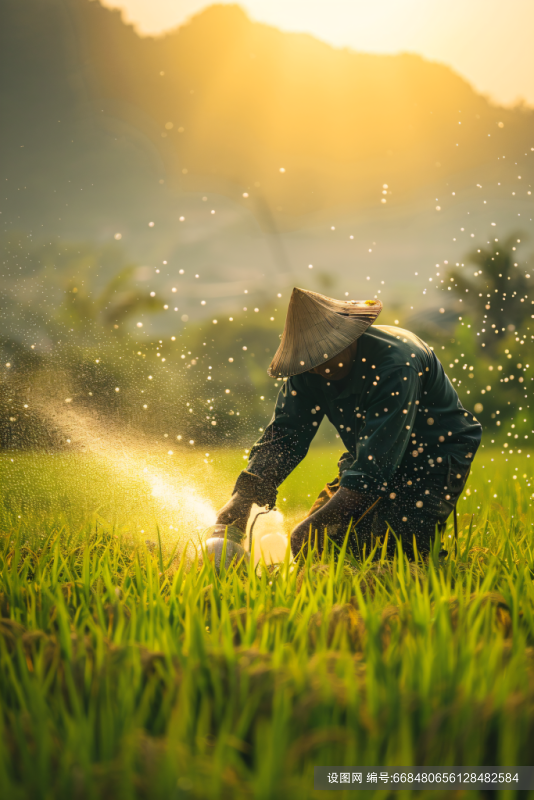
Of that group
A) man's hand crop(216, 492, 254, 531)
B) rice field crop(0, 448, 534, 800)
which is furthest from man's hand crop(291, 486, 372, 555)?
rice field crop(0, 448, 534, 800)

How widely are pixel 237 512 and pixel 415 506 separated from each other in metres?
1.01

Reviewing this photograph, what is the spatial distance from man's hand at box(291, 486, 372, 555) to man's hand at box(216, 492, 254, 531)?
357 millimetres

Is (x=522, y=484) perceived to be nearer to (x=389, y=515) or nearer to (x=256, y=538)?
(x=389, y=515)

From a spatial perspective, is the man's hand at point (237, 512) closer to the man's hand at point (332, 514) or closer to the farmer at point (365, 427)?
the farmer at point (365, 427)

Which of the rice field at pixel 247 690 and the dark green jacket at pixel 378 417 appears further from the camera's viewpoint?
the dark green jacket at pixel 378 417

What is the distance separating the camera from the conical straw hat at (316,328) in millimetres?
2754

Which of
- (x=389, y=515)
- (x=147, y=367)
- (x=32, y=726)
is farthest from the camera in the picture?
(x=147, y=367)

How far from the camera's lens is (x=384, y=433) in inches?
103

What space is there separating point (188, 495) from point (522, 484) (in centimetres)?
332

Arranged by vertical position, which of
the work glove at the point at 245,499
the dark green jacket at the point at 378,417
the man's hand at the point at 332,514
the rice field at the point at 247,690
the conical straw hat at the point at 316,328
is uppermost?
the conical straw hat at the point at 316,328

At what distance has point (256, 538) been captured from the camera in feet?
10.2

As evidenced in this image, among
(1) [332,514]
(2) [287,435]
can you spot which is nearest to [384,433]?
(1) [332,514]

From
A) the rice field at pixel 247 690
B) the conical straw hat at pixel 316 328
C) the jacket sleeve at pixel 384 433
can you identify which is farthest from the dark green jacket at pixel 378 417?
the rice field at pixel 247 690

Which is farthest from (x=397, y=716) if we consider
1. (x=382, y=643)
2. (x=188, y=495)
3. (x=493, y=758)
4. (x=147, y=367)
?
(x=147, y=367)
